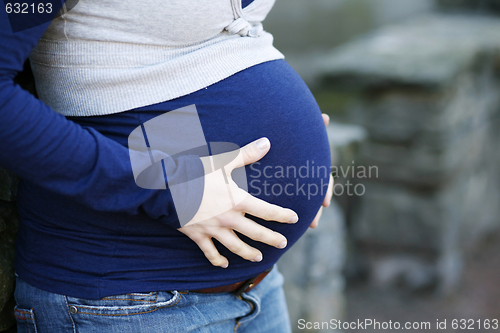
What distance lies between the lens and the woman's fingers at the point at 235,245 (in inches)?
26.4

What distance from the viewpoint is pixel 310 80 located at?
12.5 ft

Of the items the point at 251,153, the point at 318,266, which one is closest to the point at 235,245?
the point at 251,153

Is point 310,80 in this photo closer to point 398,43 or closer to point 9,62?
point 398,43

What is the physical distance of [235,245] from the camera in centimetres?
68

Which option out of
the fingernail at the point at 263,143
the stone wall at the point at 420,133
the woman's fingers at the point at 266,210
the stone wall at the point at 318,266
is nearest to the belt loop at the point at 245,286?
the woman's fingers at the point at 266,210

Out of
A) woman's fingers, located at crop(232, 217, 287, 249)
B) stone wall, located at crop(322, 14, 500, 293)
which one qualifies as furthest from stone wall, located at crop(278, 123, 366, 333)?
woman's fingers, located at crop(232, 217, 287, 249)

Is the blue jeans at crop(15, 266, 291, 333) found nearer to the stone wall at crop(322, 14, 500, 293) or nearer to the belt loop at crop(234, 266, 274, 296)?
the belt loop at crop(234, 266, 274, 296)

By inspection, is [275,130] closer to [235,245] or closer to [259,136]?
[259,136]

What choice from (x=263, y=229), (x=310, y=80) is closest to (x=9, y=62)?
(x=263, y=229)

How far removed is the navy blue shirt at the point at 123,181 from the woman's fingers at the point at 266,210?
3cm

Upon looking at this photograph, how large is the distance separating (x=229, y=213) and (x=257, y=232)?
60 mm

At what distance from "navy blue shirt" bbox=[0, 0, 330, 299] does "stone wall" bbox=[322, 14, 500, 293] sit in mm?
1823

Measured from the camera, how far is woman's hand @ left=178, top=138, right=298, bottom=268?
0.64 meters

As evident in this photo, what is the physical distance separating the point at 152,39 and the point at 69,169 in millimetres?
228
